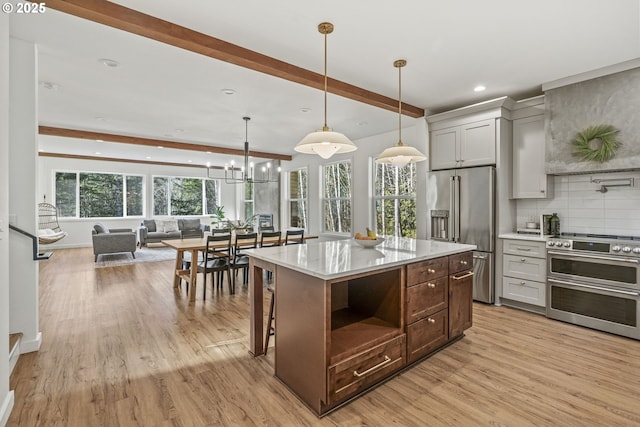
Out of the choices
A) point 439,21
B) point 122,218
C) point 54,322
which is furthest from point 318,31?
point 122,218

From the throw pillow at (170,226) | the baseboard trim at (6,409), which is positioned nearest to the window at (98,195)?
the throw pillow at (170,226)

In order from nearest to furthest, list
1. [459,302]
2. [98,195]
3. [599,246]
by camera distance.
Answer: [459,302], [599,246], [98,195]

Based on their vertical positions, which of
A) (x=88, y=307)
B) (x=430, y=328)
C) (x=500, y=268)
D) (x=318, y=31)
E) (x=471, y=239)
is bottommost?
(x=88, y=307)

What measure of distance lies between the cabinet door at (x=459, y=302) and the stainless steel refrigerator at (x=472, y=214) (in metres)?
1.21

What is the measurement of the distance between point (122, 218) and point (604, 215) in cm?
1151

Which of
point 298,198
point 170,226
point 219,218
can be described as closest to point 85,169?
point 170,226

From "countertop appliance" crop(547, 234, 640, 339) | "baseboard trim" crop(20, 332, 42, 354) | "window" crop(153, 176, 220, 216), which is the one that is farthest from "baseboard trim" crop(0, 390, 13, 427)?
"window" crop(153, 176, 220, 216)

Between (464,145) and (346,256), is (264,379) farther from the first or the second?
(464,145)

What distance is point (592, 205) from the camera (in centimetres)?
361

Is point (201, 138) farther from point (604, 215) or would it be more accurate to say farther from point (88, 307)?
point (604, 215)

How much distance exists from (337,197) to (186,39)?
4954 mm

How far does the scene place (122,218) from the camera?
394 inches

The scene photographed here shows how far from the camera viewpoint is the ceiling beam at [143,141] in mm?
5652

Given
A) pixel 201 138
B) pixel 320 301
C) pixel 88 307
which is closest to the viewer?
pixel 320 301
